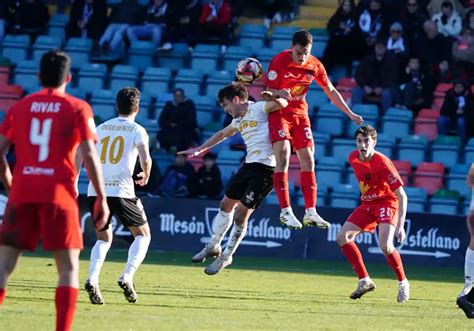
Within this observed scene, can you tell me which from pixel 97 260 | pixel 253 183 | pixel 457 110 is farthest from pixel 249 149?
pixel 457 110

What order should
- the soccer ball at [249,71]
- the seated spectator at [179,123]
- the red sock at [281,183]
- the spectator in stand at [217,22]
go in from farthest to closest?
1. the spectator in stand at [217,22]
2. the seated spectator at [179,123]
3. the red sock at [281,183]
4. the soccer ball at [249,71]

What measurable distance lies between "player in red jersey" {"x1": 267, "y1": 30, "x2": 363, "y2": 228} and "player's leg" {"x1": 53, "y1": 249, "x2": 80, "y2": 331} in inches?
223

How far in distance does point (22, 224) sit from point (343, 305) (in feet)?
17.1

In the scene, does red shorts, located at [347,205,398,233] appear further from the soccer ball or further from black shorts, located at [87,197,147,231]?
black shorts, located at [87,197,147,231]

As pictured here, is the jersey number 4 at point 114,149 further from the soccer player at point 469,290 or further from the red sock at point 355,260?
the soccer player at point 469,290

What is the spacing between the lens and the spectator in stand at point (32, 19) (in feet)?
84.0

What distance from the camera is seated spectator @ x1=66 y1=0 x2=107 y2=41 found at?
25.2 metres

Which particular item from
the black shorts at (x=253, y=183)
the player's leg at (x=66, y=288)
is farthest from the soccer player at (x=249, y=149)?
the player's leg at (x=66, y=288)

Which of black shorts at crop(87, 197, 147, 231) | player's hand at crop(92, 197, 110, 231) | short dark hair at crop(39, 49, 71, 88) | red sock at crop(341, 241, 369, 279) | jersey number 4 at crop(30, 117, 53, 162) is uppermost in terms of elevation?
short dark hair at crop(39, 49, 71, 88)

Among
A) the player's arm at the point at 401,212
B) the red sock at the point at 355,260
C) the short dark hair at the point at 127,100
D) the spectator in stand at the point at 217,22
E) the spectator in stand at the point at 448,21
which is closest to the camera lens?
the short dark hair at the point at 127,100

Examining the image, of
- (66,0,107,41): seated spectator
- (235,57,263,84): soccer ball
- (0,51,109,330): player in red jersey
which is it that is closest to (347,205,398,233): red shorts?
(235,57,263,84): soccer ball

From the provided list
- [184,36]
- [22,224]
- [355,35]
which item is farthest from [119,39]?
[22,224]

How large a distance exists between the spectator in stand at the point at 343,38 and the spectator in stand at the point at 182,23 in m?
2.93

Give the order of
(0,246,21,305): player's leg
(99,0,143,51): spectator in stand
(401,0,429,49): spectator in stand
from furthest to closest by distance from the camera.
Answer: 1. (99,0,143,51): spectator in stand
2. (401,0,429,49): spectator in stand
3. (0,246,21,305): player's leg
